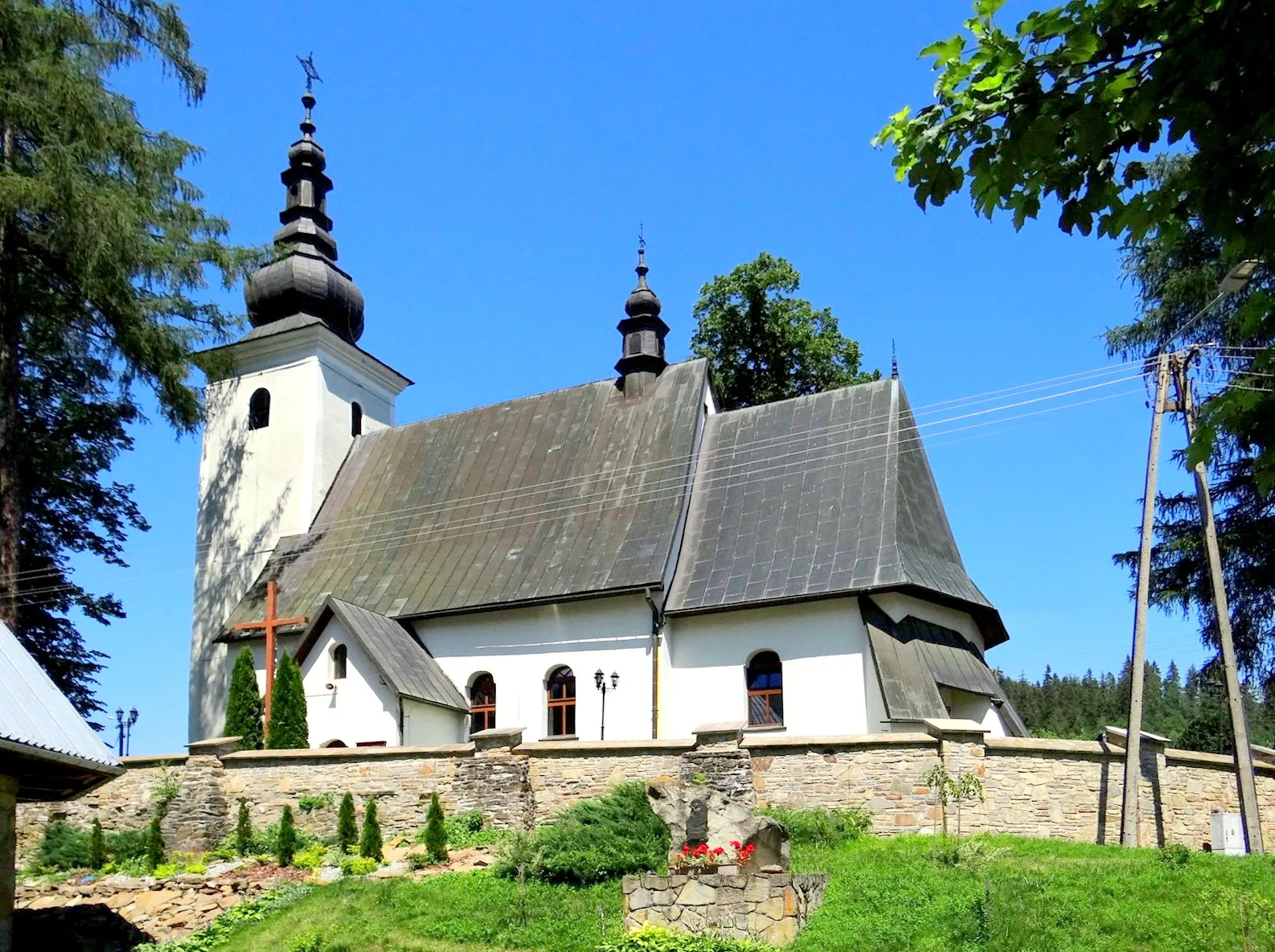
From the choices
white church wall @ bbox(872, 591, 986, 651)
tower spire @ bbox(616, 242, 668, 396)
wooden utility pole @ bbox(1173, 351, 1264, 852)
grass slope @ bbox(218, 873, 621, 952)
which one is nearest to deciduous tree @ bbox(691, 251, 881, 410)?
tower spire @ bbox(616, 242, 668, 396)

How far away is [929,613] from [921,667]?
1752 millimetres

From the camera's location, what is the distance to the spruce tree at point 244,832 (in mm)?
17312

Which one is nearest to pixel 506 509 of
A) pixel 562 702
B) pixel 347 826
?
pixel 562 702

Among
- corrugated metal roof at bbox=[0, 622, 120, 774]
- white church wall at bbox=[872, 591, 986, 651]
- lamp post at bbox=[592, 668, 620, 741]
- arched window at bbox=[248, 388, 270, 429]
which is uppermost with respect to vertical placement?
arched window at bbox=[248, 388, 270, 429]

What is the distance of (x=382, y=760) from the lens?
17.8 m

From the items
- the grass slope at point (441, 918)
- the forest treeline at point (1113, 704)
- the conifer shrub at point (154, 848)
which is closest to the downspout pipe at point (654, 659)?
the grass slope at point (441, 918)

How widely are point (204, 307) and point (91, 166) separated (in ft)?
10.1

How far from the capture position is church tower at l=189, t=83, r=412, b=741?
1097 inches

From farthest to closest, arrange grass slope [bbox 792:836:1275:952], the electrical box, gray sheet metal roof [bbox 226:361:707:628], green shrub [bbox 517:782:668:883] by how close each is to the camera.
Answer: gray sheet metal roof [bbox 226:361:707:628], the electrical box, green shrub [bbox 517:782:668:883], grass slope [bbox 792:836:1275:952]

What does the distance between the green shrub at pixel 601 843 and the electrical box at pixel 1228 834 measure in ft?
23.2

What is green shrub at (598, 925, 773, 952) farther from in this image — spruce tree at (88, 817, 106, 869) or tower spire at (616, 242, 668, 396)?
tower spire at (616, 242, 668, 396)

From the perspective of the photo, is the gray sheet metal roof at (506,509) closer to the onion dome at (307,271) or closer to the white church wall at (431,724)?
the white church wall at (431,724)

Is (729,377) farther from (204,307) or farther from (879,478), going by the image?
(204,307)

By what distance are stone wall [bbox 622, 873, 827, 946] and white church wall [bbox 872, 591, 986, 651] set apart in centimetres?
895
